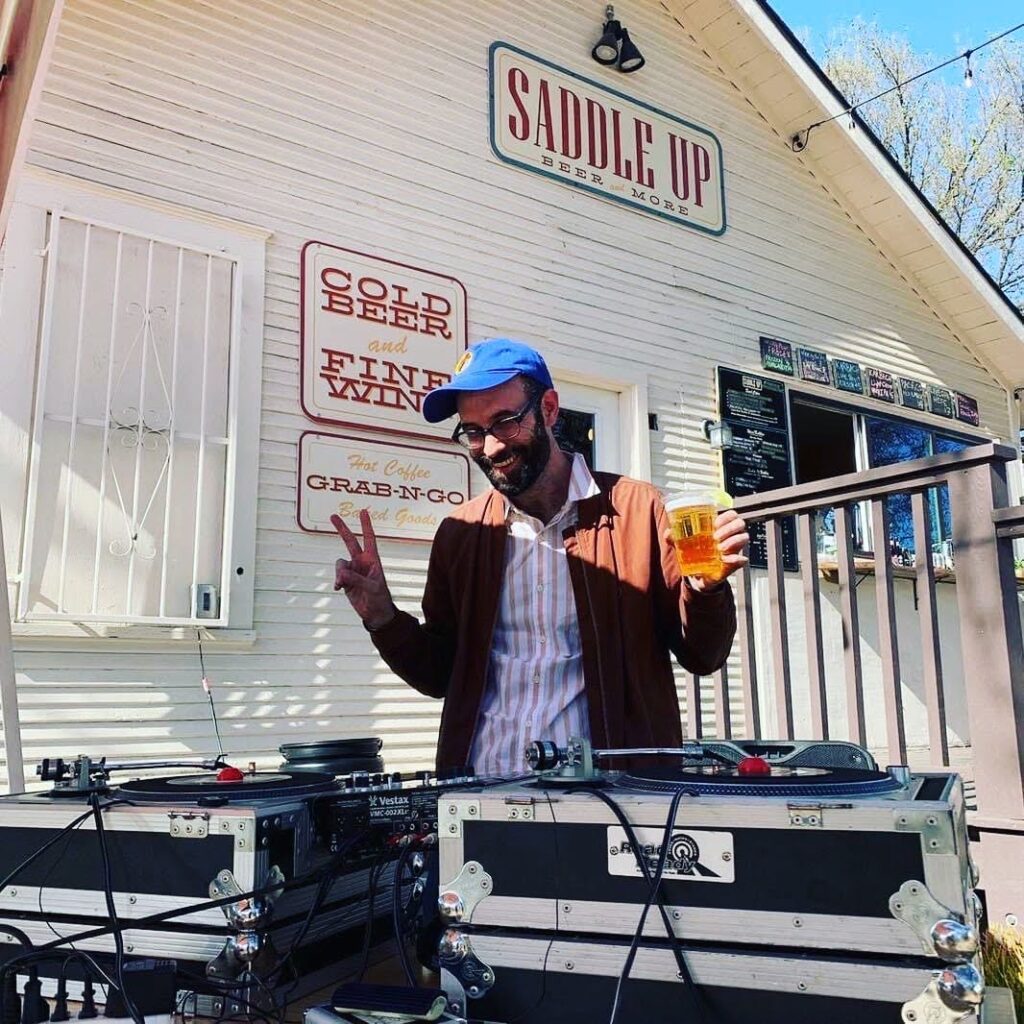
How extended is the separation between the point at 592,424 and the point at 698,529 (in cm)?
441

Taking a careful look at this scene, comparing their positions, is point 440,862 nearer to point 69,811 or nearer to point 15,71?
point 69,811

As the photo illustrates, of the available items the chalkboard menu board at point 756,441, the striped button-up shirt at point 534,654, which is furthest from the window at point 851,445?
the striped button-up shirt at point 534,654

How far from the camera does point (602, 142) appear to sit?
21.1 feet

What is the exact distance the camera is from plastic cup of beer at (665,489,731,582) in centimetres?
172

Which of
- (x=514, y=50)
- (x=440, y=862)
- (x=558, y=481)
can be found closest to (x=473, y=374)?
(x=558, y=481)

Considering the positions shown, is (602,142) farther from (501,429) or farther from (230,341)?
(501,429)

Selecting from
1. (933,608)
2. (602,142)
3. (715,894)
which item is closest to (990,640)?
(933,608)

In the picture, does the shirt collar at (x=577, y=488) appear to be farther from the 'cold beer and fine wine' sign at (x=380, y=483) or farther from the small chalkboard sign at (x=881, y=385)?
the small chalkboard sign at (x=881, y=385)

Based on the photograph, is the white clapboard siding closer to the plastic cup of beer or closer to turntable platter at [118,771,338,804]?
turntable platter at [118,771,338,804]

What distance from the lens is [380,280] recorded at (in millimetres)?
5141

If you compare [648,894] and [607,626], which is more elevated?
[607,626]

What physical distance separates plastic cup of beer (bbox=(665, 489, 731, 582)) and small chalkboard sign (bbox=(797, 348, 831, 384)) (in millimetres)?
5809

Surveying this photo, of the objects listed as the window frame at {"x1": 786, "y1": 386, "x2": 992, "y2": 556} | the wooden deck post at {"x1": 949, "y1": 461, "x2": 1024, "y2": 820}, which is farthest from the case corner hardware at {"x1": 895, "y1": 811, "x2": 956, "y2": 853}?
the window frame at {"x1": 786, "y1": 386, "x2": 992, "y2": 556}

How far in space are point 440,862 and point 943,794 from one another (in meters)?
0.75
